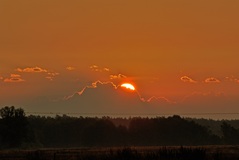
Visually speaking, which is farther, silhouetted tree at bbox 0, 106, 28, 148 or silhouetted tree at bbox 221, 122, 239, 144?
silhouetted tree at bbox 221, 122, 239, 144

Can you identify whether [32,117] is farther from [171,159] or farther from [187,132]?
[171,159]

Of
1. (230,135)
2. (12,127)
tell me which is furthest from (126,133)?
(12,127)

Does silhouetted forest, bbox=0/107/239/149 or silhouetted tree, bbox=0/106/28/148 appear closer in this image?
silhouetted tree, bbox=0/106/28/148

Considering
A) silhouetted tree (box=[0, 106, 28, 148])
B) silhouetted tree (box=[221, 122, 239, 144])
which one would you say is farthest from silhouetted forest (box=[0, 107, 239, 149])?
silhouetted tree (box=[0, 106, 28, 148])

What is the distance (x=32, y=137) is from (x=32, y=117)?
57.7 meters

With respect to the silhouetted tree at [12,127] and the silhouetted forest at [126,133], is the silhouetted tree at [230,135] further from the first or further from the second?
the silhouetted tree at [12,127]

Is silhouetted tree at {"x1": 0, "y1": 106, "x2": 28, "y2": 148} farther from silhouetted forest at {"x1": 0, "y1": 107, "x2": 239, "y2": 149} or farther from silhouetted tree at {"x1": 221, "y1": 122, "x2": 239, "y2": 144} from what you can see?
silhouetted tree at {"x1": 221, "y1": 122, "x2": 239, "y2": 144}

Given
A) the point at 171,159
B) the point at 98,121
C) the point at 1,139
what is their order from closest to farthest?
1. the point at 171,159
2. the point at 1,139
3. the point at 98,121

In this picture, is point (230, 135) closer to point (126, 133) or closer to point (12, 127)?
point (126, 133)

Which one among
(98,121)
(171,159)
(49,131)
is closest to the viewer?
(171,159)

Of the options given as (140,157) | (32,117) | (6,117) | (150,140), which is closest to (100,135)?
(150,140)

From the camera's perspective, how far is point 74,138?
177 meters

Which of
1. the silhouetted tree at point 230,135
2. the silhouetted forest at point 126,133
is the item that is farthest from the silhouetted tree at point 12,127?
the silhouetted tree at point 230,135

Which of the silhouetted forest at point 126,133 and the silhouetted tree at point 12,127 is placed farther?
the silhouetted forest at point 126,133
